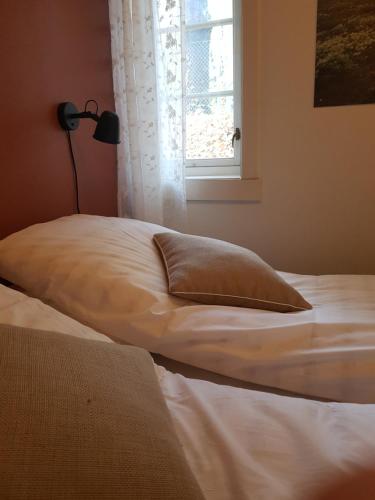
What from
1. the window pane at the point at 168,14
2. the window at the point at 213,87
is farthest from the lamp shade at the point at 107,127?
the window pane at the point at 168,14

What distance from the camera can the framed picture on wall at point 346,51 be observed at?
169 cm

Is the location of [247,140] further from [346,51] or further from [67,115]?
[67,115]

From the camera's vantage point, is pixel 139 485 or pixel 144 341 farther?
pixel 144 341

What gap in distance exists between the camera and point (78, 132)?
1630mm

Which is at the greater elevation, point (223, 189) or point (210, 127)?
point (210, 127)

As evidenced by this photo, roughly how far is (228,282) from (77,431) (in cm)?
71

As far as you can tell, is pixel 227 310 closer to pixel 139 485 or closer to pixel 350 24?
pixel 139 485

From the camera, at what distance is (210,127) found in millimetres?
2082

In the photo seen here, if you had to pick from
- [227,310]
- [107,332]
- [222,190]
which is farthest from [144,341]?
[222,190]

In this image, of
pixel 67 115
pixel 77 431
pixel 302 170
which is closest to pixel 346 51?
pixel 302 170

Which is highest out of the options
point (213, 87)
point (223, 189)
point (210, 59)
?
point (210, 59)

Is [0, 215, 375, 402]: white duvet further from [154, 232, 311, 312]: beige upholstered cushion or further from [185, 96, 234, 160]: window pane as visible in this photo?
[185, 96, 234, 160]: window pane

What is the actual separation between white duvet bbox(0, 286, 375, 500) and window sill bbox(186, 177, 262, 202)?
1.33 metres

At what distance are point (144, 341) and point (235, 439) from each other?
40cm
